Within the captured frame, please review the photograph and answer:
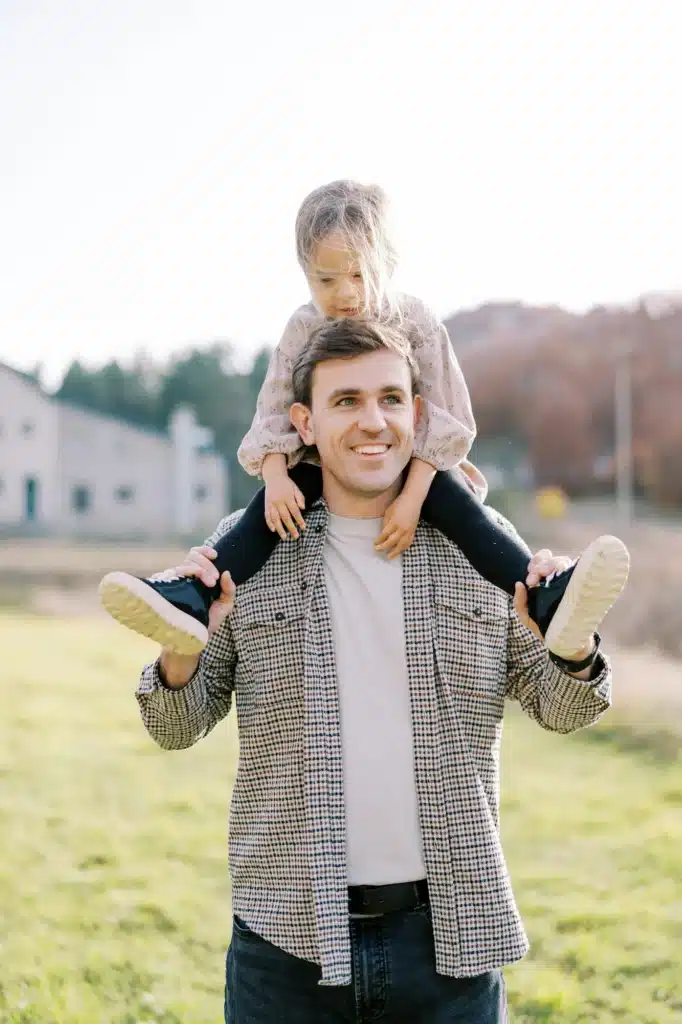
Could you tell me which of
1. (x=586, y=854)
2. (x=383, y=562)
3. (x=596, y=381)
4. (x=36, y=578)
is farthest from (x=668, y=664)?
(x=596, y=381)

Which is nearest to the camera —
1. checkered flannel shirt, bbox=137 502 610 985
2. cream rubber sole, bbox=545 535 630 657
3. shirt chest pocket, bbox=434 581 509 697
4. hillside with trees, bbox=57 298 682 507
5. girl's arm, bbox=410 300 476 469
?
cream rubber sole, bbox=545 535 630 657

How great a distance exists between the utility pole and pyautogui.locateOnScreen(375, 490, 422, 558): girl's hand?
72.0 feet

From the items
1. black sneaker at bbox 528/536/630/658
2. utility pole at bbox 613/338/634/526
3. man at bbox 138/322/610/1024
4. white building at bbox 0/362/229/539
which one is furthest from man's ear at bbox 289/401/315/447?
white building at bbox 0/362/229/539

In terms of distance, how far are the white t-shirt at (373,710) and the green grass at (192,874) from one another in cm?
215

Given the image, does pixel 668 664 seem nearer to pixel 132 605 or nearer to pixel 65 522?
pixel 132 605

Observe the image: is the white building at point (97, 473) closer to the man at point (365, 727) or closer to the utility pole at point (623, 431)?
the utility pole at point (623, 431)

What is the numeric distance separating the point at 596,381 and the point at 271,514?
26.9 meters

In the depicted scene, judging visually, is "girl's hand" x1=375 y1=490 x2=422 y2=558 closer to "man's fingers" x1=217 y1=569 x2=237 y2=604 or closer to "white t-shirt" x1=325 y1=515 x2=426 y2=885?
"white t-shirt" x1=325 y1=515 x2=426 y2=885

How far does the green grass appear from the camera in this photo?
3.75 metres

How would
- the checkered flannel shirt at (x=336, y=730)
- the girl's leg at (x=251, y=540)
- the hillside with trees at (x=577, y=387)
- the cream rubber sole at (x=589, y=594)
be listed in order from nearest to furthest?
1. the cream rubber sole at (x=589, y=594)
2. the checkered flannel shirt at (x=336, y=730)
3. the girl's leg at (x=251, y=540)
4. the hillside with trees at (x=577, y=387)

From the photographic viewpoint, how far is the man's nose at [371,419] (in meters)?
1.83

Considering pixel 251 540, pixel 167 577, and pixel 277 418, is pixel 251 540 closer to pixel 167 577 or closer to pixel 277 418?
pixel 167 577

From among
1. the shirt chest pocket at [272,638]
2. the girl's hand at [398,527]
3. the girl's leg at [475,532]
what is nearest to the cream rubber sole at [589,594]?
the girl's leg at [475,532]

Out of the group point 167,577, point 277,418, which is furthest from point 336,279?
point 167,577
